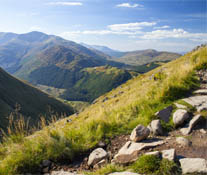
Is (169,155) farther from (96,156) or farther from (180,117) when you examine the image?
(180,117)

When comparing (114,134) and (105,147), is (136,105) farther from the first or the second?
(105,147)

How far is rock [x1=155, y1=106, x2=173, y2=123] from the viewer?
24.0 feet

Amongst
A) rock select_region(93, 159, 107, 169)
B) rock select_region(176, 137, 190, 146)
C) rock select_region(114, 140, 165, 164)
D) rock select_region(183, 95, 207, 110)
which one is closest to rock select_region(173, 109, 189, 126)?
rock select_region(183, 95, 207, 110)

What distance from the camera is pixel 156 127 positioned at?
668 cm

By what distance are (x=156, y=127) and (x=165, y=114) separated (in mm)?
1127

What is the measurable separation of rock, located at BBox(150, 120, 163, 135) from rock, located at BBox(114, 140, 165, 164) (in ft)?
2.28

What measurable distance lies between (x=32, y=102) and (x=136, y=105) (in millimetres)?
140002

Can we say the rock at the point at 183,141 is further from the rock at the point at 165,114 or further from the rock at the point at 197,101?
the rock at the point at 197,101

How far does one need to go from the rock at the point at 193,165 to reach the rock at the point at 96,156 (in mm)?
2530

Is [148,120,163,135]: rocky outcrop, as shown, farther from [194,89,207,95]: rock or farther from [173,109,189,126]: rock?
[194,89,207,95]: rock

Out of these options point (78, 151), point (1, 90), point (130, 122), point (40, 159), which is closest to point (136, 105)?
point (130, 122)

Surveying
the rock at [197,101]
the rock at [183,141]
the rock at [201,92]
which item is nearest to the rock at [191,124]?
the rock at [183,141]

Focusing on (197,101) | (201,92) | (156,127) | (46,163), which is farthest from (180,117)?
(46,163)

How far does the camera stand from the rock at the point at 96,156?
5.67m
